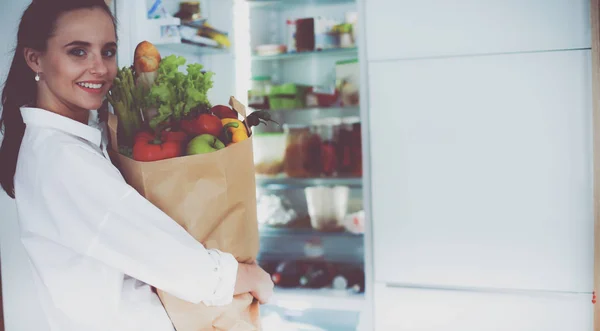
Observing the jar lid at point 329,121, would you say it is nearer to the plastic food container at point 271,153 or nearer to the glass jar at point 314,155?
the glass jar at point 314,155

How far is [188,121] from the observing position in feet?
3.90

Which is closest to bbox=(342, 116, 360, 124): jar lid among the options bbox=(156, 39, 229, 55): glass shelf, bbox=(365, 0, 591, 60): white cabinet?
bbox=(365, 0, 591, 60): white cabinet

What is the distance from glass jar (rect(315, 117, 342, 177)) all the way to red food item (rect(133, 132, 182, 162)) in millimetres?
1638

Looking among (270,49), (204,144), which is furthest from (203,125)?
(270,49)

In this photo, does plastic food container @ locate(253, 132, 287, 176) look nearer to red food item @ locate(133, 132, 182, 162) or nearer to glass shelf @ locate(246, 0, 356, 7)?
glass shelf @ locate(246, 0, 356, 7)

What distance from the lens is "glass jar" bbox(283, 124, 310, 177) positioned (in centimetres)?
280

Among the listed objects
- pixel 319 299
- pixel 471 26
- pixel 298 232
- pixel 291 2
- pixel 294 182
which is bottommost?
pixel 319 299

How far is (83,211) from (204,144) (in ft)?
0.89

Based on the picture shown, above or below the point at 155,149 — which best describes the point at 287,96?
above

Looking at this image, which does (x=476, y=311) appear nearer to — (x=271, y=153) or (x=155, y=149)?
→ (x=271, y=153)

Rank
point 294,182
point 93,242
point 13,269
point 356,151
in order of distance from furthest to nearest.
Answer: point 294,182 → point 356,151 → point 13,269 → point 93,242

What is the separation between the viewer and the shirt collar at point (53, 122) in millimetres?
1167

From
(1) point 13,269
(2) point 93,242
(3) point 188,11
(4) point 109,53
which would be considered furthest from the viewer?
(3) point 188,11

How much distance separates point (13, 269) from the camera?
1.71 meters
